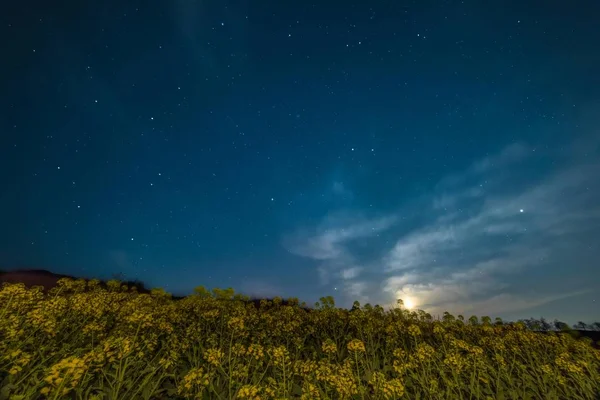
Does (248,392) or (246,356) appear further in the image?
(246,356)

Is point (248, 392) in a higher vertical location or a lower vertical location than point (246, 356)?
lower

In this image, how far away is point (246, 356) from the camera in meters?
9.43

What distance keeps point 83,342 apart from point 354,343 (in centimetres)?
842

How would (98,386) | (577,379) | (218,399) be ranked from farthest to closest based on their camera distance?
(577,379), (218,399), (98,386)

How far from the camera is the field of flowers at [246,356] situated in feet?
22.4

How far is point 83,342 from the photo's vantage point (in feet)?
31.0

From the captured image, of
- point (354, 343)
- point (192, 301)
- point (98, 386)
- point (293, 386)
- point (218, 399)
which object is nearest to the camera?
point (98, 386)

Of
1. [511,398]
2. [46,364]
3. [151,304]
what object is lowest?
[511,398]

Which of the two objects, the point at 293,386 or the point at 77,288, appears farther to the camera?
the point at 77,288

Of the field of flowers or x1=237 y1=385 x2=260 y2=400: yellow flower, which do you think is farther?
the field of flowers

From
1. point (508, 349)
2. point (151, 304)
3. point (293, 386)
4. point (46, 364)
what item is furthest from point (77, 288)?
point (508, 349)

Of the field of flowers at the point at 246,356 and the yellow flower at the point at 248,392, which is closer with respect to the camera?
the yellow flower at the point at 248,392

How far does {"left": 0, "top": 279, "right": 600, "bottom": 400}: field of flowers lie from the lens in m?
6.84

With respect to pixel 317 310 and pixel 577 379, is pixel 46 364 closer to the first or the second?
pixel 317 310
